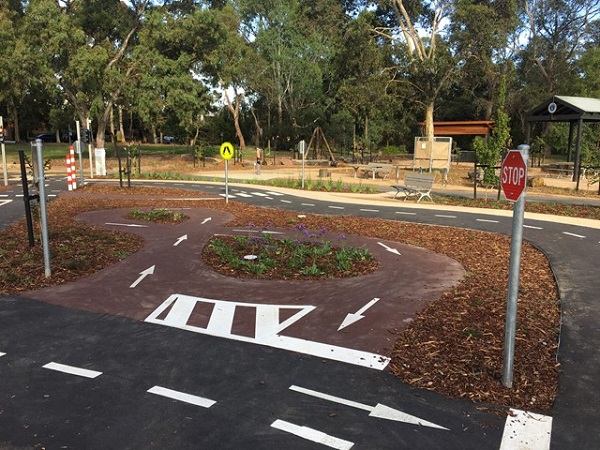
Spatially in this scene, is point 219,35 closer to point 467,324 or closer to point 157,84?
point 157,84

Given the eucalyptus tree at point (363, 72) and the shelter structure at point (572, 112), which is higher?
the eucalyptus tree at point (363, 72)

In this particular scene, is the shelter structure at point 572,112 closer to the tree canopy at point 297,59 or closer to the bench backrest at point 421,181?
the tree canopy at point 297,59

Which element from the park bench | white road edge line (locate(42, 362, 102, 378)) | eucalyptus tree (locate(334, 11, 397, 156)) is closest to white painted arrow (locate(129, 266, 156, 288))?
white road edge line (locate(42, 362, 102, 378))

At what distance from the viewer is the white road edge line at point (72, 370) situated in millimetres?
4469

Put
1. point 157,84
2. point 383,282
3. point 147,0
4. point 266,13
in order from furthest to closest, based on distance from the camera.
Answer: point 266,13 < point 147,0 < point 157,84 < point 383,282

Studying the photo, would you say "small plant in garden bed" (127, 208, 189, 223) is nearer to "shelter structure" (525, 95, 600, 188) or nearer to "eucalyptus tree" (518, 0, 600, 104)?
"shelter structure" (525, 95, 600, 188)

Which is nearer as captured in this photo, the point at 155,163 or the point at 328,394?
the point at 328,394

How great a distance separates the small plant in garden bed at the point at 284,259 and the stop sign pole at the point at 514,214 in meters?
3.72

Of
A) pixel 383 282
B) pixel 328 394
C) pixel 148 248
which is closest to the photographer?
pixel 328 394

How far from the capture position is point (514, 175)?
3.88m

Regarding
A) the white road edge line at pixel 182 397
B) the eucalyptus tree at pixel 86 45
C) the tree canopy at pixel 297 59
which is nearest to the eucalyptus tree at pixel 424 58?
the tree canopy at pixel 297 59

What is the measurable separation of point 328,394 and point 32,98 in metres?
70.0

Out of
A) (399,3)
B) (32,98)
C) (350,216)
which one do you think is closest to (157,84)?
(399,3)

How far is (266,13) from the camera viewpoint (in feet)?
162
